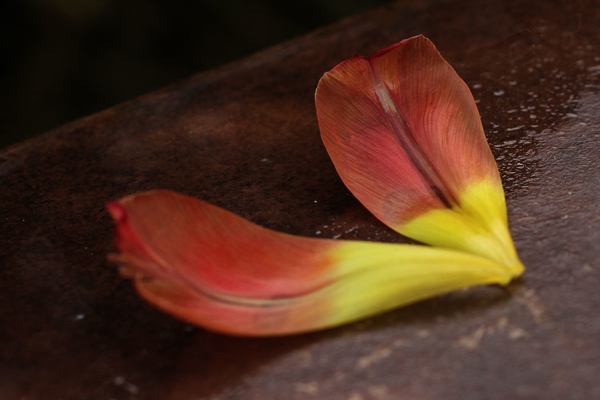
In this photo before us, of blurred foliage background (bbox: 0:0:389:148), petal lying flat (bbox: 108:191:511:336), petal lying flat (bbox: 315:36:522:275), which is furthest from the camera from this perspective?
blurred foliage background (bbox: 0:0:389:148)

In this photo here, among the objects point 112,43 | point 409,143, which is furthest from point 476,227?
point 112,43

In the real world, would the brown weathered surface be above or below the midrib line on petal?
below

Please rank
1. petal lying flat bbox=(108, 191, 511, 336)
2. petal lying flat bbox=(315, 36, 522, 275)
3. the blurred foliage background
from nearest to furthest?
petal lying flat bbox=(108, 191, 511, 336) → petal lying flat bbox=(315, 36, 522, 275) → the blurred foliage background

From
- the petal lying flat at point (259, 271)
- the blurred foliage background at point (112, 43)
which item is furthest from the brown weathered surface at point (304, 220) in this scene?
Result: the blurred foliage background at point (112, 43)

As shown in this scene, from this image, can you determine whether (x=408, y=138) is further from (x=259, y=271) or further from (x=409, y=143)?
(x=259, y=271)

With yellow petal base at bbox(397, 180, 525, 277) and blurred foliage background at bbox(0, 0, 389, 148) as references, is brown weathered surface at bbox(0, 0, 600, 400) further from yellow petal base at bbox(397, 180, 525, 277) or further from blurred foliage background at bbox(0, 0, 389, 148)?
blurred foliage background at bbox(0, 0, 389, 148)

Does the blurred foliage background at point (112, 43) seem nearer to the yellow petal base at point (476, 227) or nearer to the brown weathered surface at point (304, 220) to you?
the brown weathered surface at point (304, 220)

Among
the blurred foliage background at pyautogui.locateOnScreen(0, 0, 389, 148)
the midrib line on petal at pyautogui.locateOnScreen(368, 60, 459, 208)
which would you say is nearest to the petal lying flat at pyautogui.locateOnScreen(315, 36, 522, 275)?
the midrib line on petal at pyautogui.locateOnScreen(368, 60, 459, 208)
